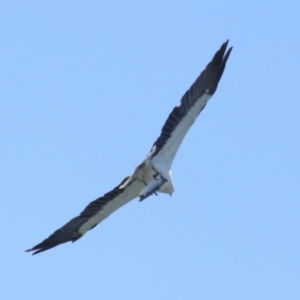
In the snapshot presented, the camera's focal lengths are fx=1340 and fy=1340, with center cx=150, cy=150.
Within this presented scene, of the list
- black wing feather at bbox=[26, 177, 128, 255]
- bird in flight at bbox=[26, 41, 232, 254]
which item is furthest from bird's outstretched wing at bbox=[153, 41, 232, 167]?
black wing feather at bbox=[26, 177, 128, 255]

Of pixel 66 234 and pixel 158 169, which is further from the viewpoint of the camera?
pixel 66 234

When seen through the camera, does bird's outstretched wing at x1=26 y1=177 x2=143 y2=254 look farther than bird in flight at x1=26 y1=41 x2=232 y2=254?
Yes

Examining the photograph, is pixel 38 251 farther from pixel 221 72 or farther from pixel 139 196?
pixel 221 72

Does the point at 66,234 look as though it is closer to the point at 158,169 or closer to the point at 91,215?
the point at 91,215

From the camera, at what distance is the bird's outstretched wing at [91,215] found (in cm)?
3366

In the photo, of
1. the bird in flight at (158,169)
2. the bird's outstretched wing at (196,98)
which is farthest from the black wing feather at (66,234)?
the bird's outstretched wing at (196,98)

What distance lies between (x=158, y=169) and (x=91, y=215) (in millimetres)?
2458

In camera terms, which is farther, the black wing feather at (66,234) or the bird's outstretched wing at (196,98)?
the black wing feather at (66,234)

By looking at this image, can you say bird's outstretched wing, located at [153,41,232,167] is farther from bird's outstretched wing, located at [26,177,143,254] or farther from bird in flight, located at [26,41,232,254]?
bird's outstretched wing, located at [26,177,143,254]

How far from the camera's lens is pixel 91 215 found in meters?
34.2

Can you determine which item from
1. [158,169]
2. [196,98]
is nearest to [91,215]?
[158,169]

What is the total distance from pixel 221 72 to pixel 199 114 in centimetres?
115

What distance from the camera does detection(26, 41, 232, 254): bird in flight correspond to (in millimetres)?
32281

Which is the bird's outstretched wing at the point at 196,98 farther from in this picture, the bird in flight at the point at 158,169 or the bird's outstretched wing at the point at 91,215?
the bird's outstretched wing at the point at 91,215
